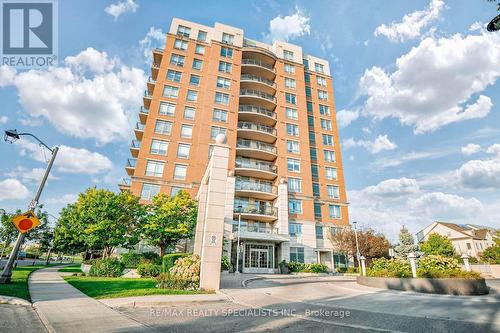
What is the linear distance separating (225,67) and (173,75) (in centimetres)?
787

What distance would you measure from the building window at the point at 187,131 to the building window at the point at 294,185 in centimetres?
1477

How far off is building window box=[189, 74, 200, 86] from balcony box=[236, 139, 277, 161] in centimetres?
1058

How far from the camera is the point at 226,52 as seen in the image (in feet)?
130

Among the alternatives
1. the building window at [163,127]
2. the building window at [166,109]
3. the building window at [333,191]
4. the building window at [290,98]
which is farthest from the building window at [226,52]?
the building window at [333,191]

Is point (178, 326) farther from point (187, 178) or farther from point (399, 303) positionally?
point (187, 178)

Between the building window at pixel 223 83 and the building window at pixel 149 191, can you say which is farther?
the building window at pixel 223 83

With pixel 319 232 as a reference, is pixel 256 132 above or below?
above

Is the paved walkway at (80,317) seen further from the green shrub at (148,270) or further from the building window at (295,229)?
the building window at (295,229)

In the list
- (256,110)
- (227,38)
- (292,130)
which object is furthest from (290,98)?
(227,38)

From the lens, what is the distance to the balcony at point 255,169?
32500mm

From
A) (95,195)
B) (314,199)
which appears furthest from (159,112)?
(314,199)

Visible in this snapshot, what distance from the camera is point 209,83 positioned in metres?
36.3

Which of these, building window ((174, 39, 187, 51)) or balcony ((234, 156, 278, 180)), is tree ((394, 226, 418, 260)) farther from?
building window ((174, 39, 187, 51))

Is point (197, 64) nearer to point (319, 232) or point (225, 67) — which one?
point (225, 67)
